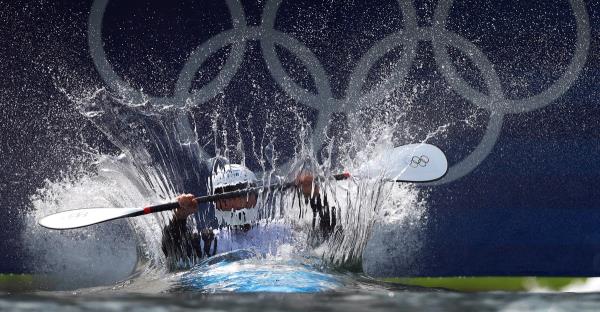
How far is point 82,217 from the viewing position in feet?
17.2

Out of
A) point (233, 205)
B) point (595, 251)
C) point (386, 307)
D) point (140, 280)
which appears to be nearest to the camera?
point (386, 307)

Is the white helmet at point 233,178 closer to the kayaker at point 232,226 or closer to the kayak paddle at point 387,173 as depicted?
the kayaker at point 232,226

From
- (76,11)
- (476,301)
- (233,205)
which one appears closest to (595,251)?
(233,205)

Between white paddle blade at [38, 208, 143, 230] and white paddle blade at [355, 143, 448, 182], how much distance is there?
1.65 m

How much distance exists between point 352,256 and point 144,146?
2.87 m

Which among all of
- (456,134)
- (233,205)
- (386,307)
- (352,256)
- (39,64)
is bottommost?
(386,307)

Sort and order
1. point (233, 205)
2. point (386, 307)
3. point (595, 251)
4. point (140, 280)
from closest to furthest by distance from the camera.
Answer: point (386, 307), point (140, 280), point (233, 205), point (595, 251)

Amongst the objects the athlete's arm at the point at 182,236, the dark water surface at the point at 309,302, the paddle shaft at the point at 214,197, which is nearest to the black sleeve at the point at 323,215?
the paddle shaft at the point at 214,197

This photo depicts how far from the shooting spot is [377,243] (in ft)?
24.1

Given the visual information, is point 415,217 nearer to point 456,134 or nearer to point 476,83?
point 456,134

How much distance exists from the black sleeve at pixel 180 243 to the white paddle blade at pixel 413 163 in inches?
51.4

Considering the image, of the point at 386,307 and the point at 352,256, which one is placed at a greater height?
the point at 352,256

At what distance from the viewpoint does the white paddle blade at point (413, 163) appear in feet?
18.9

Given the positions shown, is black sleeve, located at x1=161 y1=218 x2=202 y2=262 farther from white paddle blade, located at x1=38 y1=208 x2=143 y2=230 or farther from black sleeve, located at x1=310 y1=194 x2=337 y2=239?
black sleeve, located at x1=310 y1=194 x2=337 y2=239
